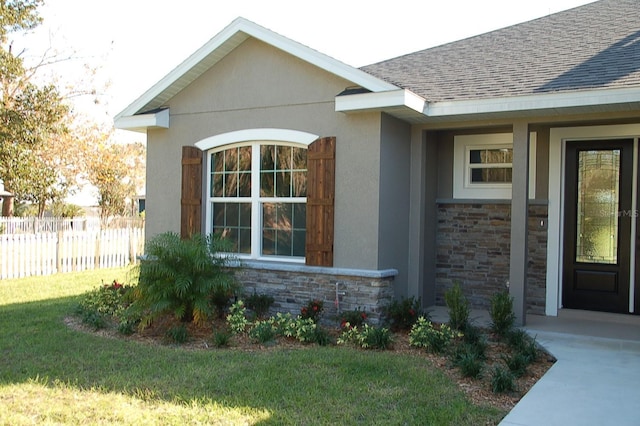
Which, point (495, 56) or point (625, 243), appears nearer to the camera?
point (625, 243)

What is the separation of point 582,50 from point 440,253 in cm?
389

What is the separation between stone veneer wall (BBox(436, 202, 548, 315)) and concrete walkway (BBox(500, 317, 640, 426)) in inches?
37.2

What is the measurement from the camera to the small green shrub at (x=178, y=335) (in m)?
7.51

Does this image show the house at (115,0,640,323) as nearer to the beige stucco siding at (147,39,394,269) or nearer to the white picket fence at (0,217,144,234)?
the beige stucco siding at (147,39,394,269)

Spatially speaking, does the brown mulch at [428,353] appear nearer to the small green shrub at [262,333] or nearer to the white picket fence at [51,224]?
the small green shrub at [262,333]

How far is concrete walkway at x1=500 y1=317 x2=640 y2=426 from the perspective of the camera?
4.79 meters

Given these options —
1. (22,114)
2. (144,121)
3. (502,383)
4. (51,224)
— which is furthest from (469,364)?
(51,224)

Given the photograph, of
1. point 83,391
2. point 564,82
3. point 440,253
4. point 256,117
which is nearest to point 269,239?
point 256,117

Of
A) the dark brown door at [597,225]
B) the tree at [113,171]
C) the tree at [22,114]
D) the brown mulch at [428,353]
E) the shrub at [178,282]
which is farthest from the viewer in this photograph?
the tree at [113,171]

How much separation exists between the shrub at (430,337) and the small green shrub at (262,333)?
1812mm

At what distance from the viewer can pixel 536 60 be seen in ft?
29.8

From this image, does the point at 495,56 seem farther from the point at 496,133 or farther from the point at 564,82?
the point at 564,82

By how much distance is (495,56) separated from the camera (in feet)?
32.5

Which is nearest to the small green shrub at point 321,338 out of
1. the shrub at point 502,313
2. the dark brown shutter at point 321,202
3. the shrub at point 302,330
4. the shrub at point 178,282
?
the shrub at point 302,330
